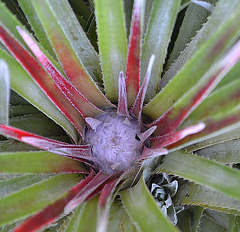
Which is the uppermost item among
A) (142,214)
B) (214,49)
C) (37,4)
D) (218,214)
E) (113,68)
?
(37,4)

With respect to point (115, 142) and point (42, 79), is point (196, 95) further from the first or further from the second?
point (42, 79)

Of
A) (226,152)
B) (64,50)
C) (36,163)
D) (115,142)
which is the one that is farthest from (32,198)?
(226,152)

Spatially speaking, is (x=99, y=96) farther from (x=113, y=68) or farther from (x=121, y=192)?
(x=121, y=192)

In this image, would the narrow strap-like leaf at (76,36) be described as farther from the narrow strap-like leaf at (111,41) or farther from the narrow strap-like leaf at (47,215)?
the narrow strap-like leaf at (47,215)

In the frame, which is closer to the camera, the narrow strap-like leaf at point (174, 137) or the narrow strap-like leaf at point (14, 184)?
the narrow strap-like leaf at point (174, 137)

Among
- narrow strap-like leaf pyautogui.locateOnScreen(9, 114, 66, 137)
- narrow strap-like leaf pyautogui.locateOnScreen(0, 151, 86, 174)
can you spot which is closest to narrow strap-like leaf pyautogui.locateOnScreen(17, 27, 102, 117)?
narrow strap-like leaf pyautogui.locateOnScreen(0, 151, 86, 174)

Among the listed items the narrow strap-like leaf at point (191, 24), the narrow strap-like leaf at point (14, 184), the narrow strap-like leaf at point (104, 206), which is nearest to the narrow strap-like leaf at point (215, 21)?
the narrow strap-like leaf at point (191, 24)

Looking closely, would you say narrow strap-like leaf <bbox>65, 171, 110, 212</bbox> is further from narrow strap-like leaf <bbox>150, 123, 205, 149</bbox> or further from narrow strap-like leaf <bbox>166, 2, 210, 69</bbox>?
narrow strap-like leaf <bbox>166, 2, 210, 69</bbox>

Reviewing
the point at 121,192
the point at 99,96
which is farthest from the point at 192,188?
the point at 99,96
